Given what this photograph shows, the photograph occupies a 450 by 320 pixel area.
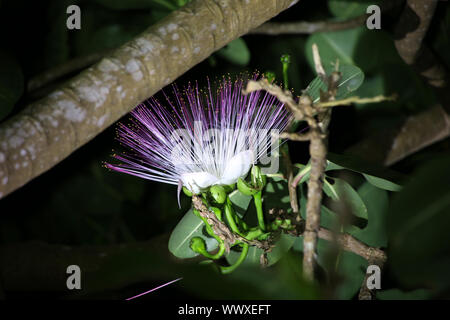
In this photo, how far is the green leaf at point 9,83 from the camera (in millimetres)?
875

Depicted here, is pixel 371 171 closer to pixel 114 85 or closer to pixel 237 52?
pixel 114 85

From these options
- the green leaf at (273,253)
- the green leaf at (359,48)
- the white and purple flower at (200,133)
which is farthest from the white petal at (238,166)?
the green leaf at (359,48)

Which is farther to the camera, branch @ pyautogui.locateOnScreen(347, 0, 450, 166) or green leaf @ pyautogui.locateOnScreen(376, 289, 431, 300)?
branch @ pyautogui.locateOnScreen(347, 0, 450, 166)

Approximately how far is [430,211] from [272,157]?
0.31 metres

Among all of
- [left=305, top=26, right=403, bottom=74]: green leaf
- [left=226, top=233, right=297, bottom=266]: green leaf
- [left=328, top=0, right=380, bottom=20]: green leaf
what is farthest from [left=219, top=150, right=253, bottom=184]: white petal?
[left=328, top=0, right=380, bottom=20]: green leaf

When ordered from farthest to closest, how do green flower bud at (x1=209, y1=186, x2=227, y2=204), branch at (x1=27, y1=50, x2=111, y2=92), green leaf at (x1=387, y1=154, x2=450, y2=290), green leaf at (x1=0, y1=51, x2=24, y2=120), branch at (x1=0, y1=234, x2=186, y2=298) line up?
1. branch at (x1=27, y1=50, x2=111, y2=92)
2. branch at (x1=0, y1=234, x2=186, y2=298)
3. green leaf at (x1=0, y1=51, x2=24, y2=120)
4. green flower bud at (x1=209, y1=186, x2=227, y2=204)
5. green leaf at (x1=387, y1=154, x2=450, y2=290)

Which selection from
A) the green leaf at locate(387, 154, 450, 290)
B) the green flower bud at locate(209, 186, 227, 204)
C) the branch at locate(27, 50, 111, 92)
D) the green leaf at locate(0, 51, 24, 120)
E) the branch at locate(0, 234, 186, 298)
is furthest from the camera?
the branch at locate(27, 50, 111, 92)

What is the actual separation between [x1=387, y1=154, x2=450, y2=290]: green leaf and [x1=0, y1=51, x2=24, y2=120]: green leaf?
29.3 inches

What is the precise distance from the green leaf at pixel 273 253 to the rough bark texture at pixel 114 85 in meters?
0.29

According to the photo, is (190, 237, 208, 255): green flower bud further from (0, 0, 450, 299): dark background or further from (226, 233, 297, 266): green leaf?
(0, 0, 450, 299): dark background

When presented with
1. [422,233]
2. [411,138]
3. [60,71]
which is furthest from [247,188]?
[60,71]

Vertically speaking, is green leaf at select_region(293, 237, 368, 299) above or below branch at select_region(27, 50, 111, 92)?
below

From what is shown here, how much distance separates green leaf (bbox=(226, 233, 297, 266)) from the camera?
68 centimetres

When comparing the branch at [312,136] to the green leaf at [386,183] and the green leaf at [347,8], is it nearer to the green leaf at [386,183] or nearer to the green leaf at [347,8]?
the green leaf at [386,183]
